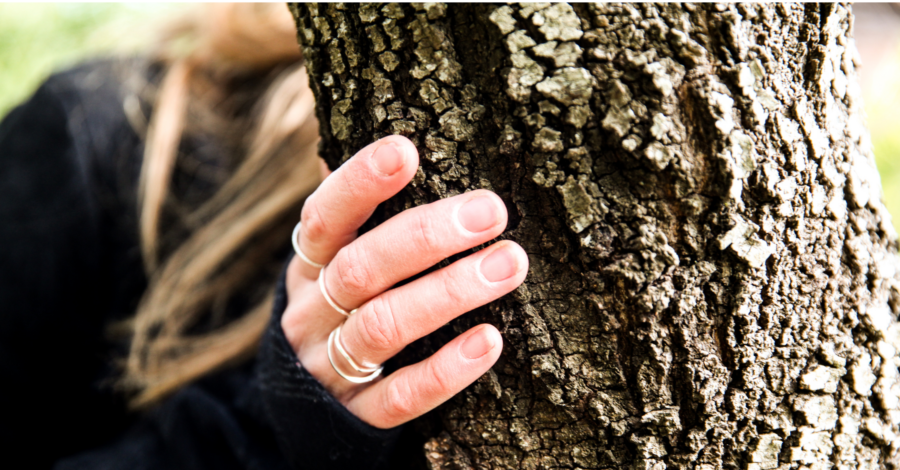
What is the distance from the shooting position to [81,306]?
160 centimetres

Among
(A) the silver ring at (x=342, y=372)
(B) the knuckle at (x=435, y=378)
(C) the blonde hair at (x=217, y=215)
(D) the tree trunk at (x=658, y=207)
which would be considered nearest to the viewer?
(D) the tree trunk at (x=658, y=207)

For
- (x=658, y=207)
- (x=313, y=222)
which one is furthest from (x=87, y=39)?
(x=658, y=207)

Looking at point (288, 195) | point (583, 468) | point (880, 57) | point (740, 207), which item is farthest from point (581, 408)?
point (880, 57)

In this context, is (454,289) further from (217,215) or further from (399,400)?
(217,215)

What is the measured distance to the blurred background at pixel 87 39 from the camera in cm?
161

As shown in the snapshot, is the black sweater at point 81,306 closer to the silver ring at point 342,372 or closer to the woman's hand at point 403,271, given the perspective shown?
the silver ring at point 342,372

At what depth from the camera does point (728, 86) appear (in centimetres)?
62

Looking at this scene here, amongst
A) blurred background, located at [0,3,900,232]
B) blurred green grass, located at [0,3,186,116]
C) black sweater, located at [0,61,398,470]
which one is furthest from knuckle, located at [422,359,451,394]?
blurred green grass, located at [0,3,186,116]

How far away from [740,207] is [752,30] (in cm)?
24

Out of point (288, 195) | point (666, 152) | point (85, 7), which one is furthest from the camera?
point (85, 7)

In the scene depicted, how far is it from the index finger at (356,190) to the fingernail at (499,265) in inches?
6.8

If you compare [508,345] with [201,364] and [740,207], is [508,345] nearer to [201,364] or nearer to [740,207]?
[740,207]

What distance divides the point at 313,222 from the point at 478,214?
297 millimetres

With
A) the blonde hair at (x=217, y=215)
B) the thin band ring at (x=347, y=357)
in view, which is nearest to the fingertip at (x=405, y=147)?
the thin band ring at (x=347, y=357)
